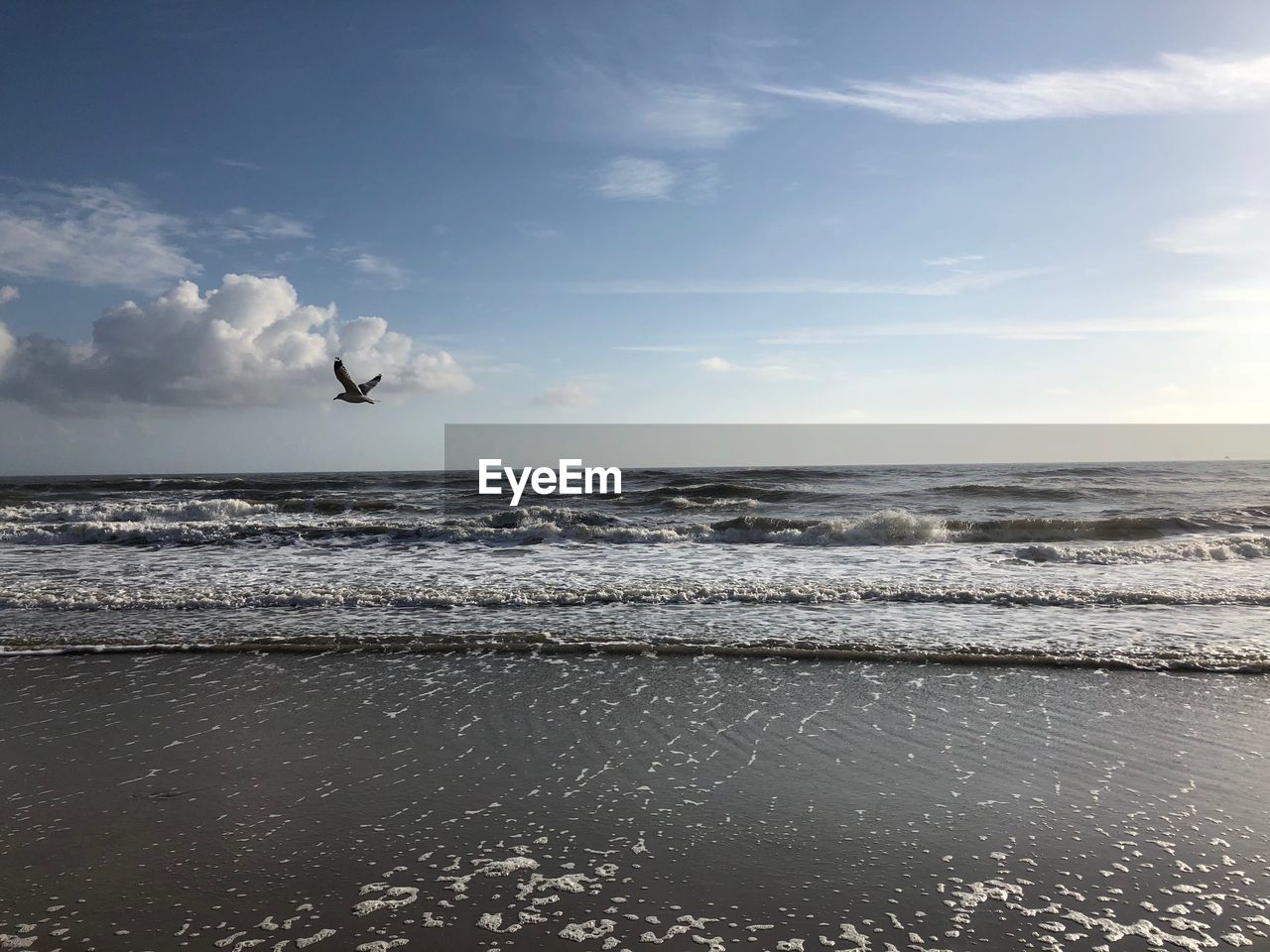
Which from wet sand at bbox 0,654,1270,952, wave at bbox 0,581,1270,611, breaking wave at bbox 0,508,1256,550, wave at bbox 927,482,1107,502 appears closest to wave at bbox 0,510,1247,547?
breaking wave at bbox 0,508,1256,550

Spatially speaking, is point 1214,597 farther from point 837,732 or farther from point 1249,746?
point 837,732

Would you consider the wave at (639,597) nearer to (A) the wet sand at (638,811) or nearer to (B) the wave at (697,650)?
(B) the wave at (697,650)

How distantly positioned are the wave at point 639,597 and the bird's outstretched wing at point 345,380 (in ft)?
9.59

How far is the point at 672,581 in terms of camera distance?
1172cm

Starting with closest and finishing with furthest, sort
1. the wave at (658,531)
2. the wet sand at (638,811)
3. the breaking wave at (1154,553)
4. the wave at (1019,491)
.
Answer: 1. the wet sand at (638,811)
2. the breaking wave at (1154,553)
3. the wave at (658,531)
4. the wave at (1019,491)

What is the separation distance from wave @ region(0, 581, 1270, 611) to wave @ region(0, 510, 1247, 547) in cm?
675

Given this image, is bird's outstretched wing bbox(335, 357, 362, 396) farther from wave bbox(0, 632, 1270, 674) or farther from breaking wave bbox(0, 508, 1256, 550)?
breaking wave bbox(0, 508, 1256, 550)

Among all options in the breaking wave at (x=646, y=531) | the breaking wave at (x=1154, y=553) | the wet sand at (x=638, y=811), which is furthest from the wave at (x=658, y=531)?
the wet sand at (x=638, y=811)

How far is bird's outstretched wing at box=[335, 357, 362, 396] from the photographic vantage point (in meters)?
10.1

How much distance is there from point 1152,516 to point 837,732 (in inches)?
783

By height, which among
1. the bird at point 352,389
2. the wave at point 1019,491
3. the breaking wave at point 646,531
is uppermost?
the bird at point 352,389

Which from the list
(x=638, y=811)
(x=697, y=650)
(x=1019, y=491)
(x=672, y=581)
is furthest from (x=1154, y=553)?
(x=1019, y=491)

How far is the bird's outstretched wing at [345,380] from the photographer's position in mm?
10078

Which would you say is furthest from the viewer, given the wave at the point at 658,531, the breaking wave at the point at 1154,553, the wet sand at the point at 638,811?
the wave at the point at 658,531
